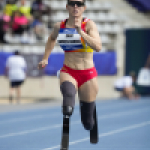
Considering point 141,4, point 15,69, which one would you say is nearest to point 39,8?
point 141,4

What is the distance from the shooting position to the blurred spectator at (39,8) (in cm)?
1825

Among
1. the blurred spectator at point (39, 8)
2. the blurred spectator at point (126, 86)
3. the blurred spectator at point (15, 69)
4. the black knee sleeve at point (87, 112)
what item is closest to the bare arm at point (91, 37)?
the black knee sleeve at point (87, 112)

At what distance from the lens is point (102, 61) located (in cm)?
1714

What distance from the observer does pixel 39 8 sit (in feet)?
60.0

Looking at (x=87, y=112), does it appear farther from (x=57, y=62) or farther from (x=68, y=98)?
(x=57, y=62)

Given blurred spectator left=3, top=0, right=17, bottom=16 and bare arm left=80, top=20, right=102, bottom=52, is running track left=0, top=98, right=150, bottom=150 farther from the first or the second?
blurred spectator left=3, top=0, right=17, bottom=16

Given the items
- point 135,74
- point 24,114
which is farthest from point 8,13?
point 24,114

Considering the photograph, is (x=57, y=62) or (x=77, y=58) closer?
(x=77, y=58)

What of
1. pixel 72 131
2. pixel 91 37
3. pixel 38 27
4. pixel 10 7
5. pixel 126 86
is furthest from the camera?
pixel 38 27

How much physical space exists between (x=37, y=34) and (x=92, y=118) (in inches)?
521

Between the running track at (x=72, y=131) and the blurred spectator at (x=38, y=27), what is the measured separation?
23.5 ft

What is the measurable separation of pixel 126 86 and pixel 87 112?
1117cm

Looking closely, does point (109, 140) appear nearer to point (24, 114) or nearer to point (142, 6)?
point (24, 114)

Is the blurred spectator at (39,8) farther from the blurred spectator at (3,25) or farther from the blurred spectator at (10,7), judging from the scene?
the blurred spectator at (3,25)
